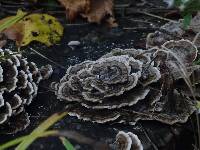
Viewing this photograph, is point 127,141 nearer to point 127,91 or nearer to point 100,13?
point 127,91

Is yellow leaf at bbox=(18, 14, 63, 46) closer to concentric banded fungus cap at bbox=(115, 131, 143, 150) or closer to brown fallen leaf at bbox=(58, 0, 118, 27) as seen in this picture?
brown fallen leaf at bbox=(58, 0, 118, 27)

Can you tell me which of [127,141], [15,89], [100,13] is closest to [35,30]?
[100,13]

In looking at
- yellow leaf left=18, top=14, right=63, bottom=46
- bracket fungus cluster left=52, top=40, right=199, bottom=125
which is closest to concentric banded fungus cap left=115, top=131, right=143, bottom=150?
bracket fungus cluster left=52, top=40, right=199, bottom=125

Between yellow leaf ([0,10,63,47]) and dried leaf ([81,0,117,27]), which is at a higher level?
dried leaf ([81,0,117,27])

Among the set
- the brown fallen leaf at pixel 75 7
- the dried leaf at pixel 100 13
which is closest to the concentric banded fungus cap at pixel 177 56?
the dried leaf at pixel 100 13

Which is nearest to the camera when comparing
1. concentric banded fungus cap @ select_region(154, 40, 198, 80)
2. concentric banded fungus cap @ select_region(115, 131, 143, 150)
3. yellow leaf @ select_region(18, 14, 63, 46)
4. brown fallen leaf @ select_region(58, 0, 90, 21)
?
concentric banded fungus cap @ select_region(115, 131, 143, 150)
